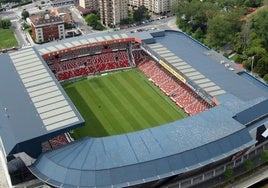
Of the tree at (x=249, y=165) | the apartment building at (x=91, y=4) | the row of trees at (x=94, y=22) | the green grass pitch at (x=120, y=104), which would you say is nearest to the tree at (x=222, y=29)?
the green grass pitch at (x=120, y=104)

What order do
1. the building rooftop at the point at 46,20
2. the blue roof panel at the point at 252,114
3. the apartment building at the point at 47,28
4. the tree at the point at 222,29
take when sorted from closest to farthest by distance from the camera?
the blue roof panel at the point at 252,114, the tree at the point at 222,29, the apartment building at the point at 47,28, the building rooftop at the point at 46,20

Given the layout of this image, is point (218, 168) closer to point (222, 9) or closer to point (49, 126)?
point (49, 126)

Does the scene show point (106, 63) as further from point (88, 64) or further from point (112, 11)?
point (112, 11)

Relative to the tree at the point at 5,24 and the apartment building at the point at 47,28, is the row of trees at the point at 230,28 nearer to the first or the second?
the apartment building at the point at 47,28

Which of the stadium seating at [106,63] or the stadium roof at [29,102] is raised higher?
the stadium roof at [29,102]

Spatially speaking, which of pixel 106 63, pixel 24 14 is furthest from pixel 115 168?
pixel 24 14

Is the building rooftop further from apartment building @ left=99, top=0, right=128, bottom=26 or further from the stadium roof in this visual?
the stadium roof

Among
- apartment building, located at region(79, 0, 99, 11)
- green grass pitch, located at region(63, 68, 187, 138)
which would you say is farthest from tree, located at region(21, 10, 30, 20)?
green grass pitch, located at region(63, 68, 187, 138)

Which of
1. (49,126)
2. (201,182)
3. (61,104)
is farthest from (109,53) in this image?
(201,182)
